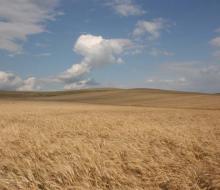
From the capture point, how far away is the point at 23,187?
219 inches

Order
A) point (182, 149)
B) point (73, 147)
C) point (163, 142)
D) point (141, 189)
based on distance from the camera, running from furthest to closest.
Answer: point (163, 142) → point (182, 149) → point (73, 147) → point (141, 189)

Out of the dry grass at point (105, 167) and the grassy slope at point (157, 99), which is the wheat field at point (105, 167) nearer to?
the dry grass at point (105, 167)

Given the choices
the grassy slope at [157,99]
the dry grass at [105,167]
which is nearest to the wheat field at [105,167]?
the dry grass at [105,167]

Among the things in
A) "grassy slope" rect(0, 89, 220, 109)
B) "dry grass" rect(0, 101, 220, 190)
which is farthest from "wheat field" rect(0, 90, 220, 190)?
"grassy slope" rect(0, 89, 220, 109)

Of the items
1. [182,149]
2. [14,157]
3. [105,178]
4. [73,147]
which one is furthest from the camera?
[182,149]

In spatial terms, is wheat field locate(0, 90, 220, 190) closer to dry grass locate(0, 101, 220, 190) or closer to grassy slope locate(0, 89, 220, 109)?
dry grass locate(0, 101, 220, 190)

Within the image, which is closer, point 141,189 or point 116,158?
point 141,189

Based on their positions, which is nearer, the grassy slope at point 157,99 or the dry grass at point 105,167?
the dry grass at point 105,167

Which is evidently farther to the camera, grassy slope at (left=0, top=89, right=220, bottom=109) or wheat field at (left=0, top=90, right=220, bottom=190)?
grassy slope at (left=0, top=89, right=220, bottom=109)

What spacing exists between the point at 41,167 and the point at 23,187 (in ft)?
3.72

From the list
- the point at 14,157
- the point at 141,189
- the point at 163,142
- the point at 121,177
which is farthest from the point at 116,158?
the point at 163,142

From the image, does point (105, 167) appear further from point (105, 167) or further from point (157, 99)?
point (157, 99)

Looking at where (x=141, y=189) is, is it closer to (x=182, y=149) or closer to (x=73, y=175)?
(x=73, y=175)

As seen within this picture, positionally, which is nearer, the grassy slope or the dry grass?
the dry grass
